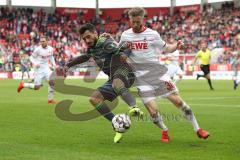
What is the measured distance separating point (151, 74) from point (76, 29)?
4619cm

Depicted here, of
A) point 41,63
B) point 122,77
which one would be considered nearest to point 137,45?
point 122,77

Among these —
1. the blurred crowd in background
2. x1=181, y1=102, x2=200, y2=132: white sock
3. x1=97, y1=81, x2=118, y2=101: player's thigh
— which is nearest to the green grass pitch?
x1=181, y1=102, x2=200, y2=132: white sock

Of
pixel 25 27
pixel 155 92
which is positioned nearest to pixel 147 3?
pixel 25 27

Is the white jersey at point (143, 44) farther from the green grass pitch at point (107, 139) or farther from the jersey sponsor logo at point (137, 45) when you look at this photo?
the green grass pitch at point (107, 139)

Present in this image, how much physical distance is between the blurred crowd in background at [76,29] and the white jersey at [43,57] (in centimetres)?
2585

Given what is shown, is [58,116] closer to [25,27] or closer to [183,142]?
[183,142]

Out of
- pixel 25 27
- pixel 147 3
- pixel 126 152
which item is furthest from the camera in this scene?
pixel 147 3

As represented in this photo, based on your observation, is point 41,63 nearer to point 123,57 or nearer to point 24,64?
point 123,57

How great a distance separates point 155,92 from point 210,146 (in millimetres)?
1458

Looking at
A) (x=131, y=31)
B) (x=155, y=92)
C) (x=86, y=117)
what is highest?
(x=131, y=31)

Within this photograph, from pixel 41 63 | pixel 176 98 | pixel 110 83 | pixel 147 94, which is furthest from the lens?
pixel 41 63

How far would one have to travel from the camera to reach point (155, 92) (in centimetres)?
998

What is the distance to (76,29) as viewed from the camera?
5584cm

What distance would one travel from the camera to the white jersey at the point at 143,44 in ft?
32.5
